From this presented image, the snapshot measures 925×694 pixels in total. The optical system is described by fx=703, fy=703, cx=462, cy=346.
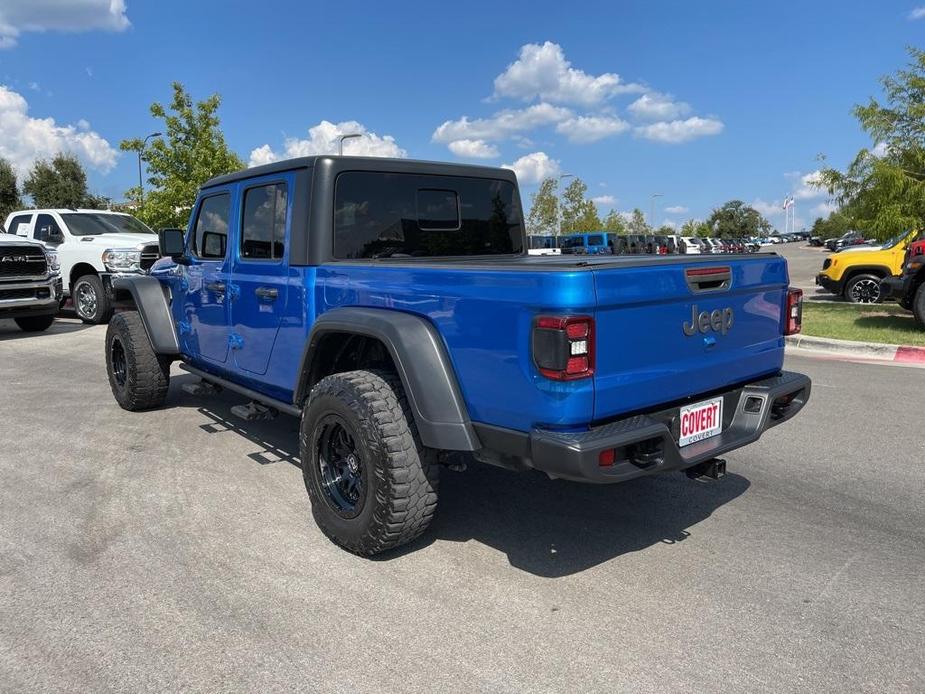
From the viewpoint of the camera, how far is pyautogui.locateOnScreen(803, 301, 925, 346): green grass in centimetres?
985

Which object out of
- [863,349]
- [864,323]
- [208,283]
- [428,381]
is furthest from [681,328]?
[864,323]

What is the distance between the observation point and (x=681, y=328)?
3094 millimetres

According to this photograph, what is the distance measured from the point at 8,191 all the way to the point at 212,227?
45913mm

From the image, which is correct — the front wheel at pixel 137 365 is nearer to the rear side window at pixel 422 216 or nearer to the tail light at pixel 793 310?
the rear side window at pixel 422 216

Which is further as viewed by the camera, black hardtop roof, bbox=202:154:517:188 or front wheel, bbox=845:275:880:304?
front wheel, bbox=845:275:880:304

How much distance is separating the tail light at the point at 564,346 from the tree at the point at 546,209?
41.5 meters

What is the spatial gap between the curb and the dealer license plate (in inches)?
227

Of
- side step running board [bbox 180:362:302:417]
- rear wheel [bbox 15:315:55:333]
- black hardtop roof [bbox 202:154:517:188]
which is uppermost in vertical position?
black hardtop roof [bbox 202:154:517:188]

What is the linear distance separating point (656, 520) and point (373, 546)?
157 centimetres

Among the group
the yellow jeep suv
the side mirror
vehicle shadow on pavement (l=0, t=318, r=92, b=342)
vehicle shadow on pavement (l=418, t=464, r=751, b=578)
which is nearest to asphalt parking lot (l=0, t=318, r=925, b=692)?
vehicle shadow on pavement (l=418, t=464, r=751, b=578)

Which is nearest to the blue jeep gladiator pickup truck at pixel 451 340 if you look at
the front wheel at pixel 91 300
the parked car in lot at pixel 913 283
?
the parked car in lot at pixel 913 283

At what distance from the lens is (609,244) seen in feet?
109

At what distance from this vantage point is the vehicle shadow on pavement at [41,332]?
11.8m

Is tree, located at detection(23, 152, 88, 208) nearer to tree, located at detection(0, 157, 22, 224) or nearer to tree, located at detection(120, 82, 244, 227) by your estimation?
A: tree, located at detection(0, 157, 22, 224)
